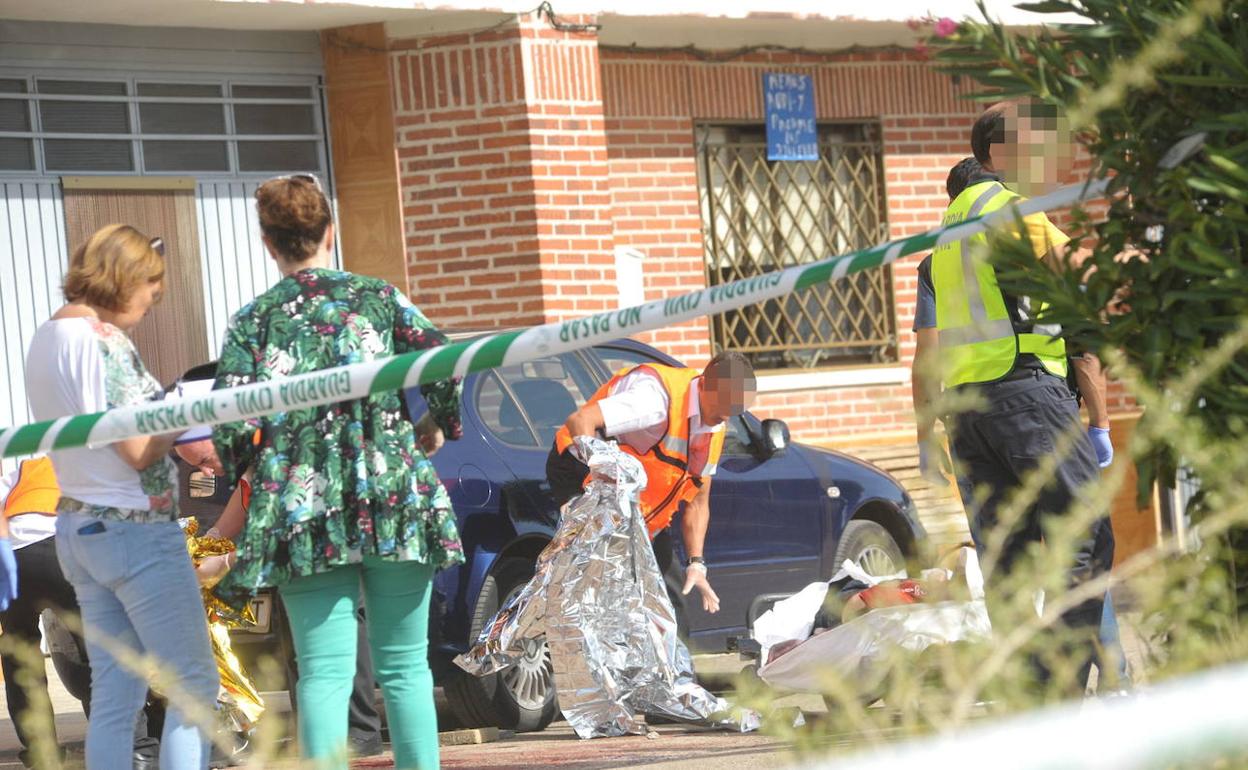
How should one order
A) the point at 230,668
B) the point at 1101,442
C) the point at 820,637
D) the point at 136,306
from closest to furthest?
the point at 136,306, the point at 1101,442, the point at 820,637, the point at 230,668

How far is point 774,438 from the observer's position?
29.2 ft

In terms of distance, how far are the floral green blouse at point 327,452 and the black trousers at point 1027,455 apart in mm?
1551

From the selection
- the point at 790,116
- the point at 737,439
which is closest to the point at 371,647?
the point at 737,439

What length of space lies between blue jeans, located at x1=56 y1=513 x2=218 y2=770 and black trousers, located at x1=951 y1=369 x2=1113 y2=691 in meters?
2.16

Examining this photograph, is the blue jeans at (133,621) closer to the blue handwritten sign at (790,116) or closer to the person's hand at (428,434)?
the person's hand at (428,434)

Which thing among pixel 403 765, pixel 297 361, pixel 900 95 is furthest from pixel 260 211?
pixel 900 95

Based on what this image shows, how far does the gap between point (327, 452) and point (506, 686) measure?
3.45m

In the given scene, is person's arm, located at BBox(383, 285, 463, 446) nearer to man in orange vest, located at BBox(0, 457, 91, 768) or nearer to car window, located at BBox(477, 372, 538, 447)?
man in orange vest, located at BBox(0, 457, 91, 768)

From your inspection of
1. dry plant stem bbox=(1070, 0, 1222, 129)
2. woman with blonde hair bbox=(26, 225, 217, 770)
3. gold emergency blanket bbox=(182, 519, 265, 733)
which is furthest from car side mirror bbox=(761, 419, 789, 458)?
dry plant stem bbox=(1070, 0, 1222, 129)

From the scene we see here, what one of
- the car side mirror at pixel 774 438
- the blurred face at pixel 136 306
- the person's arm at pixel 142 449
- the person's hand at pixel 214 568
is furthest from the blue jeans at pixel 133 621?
the car side mirror at pixel 774 438

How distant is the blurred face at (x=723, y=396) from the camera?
736cm

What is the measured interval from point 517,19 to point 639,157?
1.92 m

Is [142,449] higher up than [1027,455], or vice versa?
[142,449]

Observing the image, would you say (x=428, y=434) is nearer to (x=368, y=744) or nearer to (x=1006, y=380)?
(x=1006, y=380)
